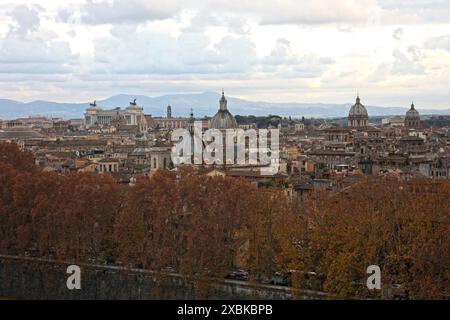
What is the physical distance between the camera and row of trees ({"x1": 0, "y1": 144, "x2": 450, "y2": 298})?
2927 cm

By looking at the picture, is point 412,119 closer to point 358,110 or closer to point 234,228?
point 358,110

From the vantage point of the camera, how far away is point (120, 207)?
3731 centimetres

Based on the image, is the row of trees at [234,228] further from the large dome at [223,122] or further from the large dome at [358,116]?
the large dome at [358,116]

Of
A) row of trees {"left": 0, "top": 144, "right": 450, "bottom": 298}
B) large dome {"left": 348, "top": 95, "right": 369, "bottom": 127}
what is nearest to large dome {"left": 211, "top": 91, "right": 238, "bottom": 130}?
row of trees {"left": 0, "top": 144, "right": 450, "bottom": 298}

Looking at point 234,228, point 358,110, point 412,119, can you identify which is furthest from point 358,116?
point 234,228

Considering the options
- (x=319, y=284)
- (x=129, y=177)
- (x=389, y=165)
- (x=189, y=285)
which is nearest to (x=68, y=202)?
(x=189, y=285)

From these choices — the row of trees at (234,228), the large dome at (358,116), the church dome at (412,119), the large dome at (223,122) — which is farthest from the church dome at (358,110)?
the row of trees at (234,228)

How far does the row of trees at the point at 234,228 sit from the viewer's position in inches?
1152

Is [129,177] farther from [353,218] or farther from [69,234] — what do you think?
[353,218]

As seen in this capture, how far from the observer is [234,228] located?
3438cm

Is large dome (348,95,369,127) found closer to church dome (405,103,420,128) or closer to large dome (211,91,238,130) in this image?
church dome (405,103,420,128)
